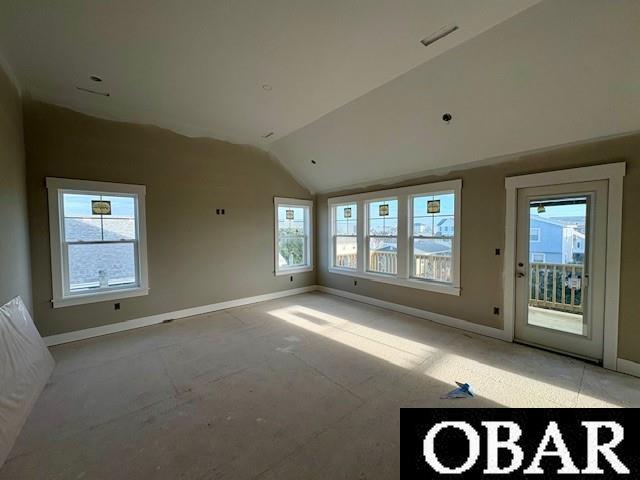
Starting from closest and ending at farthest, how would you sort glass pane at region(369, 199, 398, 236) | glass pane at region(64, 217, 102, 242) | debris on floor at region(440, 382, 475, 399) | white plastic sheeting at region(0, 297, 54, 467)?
1. white plastic sheeting at region(0, 297, 54, 467)
2. debris on floor at region(440, 382, 475, 399)
3. glass pane at region(64, 217, 102, 242)
4. glass pane at region(369, 199, 398, 236)

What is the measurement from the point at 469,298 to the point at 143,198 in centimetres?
521

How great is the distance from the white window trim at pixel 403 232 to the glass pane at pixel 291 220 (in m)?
0.69

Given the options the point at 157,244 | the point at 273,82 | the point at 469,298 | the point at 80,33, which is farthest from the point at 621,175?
the point at 157,244

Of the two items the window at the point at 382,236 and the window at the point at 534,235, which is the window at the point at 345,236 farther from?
the window at the point at 534,235

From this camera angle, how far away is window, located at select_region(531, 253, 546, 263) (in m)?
3.36

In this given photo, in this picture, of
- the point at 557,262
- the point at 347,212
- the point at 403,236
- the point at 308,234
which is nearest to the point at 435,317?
the point at 403,236

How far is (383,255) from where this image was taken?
5.40 metres

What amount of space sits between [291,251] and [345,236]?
4.29ft

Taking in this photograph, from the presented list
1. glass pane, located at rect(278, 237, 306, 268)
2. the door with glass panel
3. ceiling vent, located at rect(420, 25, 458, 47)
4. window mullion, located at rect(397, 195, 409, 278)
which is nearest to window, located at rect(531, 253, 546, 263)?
the door with glass panel

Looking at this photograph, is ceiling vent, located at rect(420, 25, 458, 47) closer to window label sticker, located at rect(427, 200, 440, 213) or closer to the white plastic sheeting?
window label sticker, located at rect(427, 200, 440, 213)

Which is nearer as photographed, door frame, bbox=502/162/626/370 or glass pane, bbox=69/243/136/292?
door frame, bbox=502/162/626/370

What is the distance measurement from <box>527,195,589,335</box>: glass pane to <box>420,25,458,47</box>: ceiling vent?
2.32 meters

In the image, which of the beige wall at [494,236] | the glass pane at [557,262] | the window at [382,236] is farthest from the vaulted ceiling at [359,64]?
the window at [382,236]

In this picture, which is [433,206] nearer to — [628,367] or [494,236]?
[494,236]
